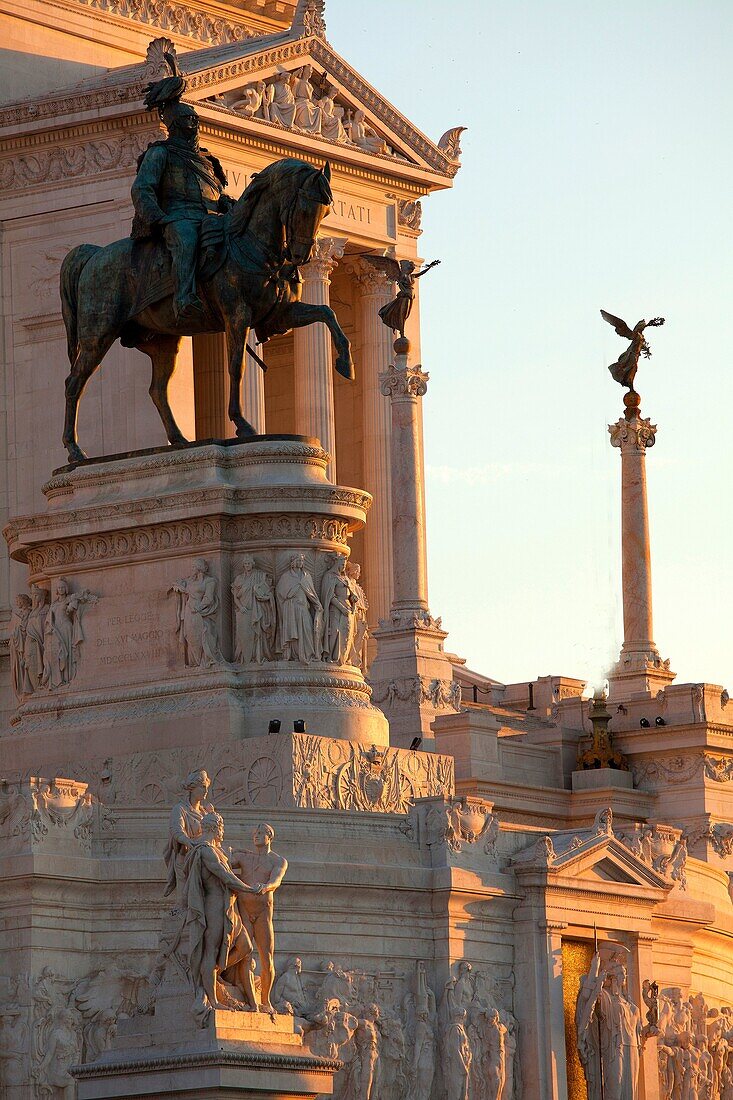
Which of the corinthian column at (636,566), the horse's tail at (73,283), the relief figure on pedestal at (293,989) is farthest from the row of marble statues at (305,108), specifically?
the relief figure on pedestal at (293,989)

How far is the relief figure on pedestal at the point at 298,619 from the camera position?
51469 millimetres

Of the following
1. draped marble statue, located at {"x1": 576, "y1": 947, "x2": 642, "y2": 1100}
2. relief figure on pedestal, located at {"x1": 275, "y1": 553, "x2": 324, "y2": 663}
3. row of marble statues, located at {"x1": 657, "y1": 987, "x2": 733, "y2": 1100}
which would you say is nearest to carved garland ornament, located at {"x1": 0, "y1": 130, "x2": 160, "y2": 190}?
relief figure on pedestal, located at {"x1": 275, "y1": 553, "x2": 324, "y2": 663}

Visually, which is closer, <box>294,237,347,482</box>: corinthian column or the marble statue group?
the marble statue group

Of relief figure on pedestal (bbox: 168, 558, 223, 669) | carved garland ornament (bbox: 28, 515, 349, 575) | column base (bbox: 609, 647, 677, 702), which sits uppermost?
column base (bbox: 609, 647, 677, 702)

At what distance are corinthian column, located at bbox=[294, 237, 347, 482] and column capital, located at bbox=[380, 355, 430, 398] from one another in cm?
531

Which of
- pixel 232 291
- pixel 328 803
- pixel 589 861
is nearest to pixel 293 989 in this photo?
pixel 328 803

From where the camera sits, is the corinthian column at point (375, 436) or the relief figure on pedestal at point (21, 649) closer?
the relief figure on pedestal at point (21, 649)

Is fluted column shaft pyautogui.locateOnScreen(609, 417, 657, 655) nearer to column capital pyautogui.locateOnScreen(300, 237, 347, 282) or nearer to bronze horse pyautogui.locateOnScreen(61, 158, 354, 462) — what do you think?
column capital pyautogui.locateOnScreen(300, 237, 347, 282)

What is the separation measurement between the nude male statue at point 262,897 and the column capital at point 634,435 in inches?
1359

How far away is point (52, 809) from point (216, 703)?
17.1 feet

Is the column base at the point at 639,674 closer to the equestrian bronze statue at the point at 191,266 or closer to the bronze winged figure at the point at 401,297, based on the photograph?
the bronze winged figure at the point at 401,297

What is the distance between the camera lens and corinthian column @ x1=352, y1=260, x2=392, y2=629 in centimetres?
7956

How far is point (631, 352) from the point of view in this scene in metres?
76.1

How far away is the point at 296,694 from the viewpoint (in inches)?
2010
